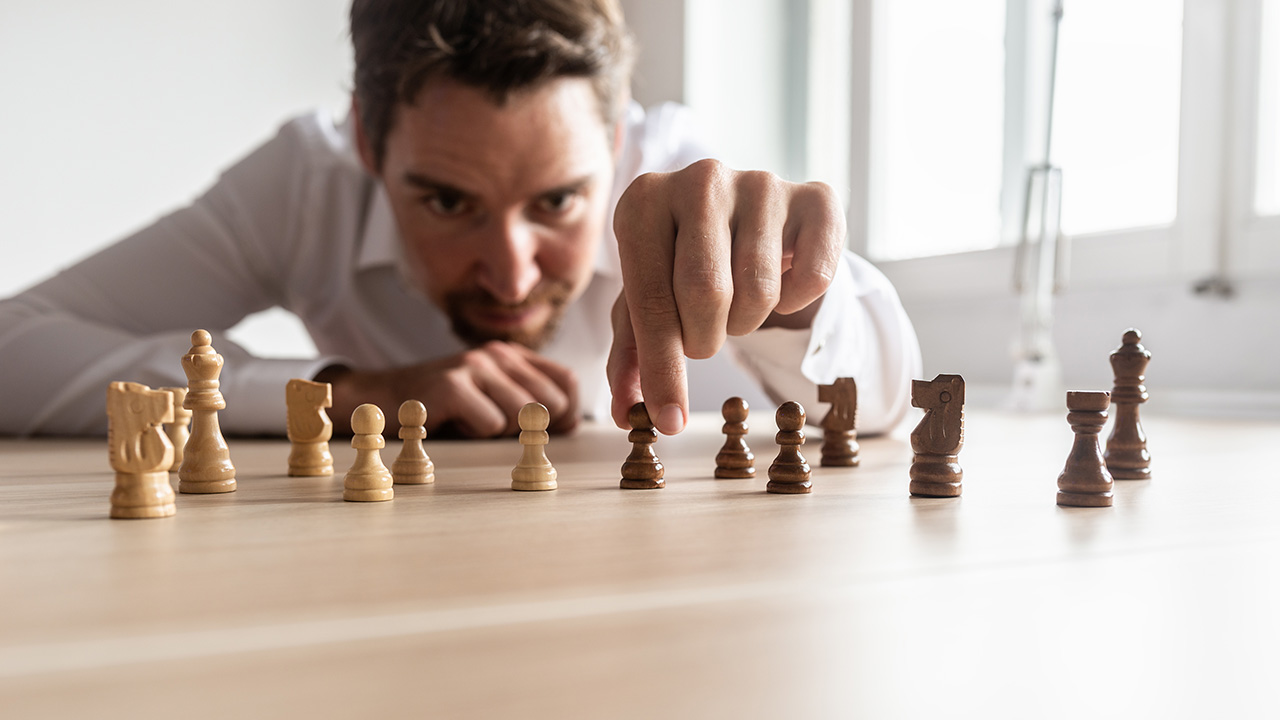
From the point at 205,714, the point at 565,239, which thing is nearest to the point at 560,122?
the point at 565,239

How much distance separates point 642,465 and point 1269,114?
1.98m

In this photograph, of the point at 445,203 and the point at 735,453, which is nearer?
the point at 735,453

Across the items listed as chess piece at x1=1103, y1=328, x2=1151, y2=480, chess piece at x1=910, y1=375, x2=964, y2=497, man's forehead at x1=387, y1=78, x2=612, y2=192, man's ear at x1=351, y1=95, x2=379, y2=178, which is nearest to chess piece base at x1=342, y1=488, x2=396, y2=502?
chess piece at x1=910, y1=375, x2=964, y2=497

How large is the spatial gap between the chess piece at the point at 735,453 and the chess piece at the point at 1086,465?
0.27 m

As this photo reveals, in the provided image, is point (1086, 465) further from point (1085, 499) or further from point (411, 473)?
point (411, 473)

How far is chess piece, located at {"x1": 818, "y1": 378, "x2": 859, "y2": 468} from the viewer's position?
986 millimetres

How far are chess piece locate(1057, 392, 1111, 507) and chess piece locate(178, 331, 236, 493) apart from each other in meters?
0.65

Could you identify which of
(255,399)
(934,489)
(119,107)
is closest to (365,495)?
(934,489)

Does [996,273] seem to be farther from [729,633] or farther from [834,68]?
[729,633]

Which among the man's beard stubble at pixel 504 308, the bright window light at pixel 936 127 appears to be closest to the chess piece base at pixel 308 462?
the man's beard stubble at pixel 504 308

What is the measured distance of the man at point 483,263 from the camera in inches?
38.3

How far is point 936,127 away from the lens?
3201mm

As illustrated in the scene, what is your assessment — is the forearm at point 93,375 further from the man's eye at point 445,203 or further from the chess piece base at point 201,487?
the chess piece base at point 201,487

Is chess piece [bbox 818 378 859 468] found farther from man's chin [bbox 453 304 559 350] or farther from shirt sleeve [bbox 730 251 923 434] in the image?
man's chin [bbox 453 304 559 350]
